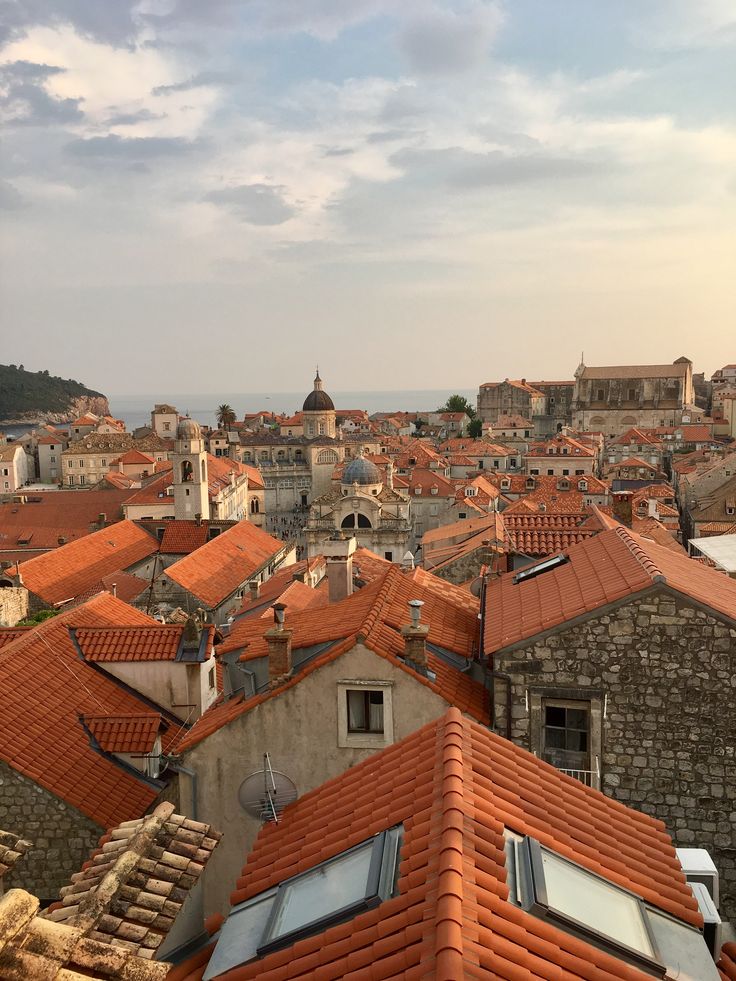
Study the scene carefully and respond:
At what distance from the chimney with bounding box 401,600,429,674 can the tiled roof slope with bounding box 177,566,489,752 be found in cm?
19

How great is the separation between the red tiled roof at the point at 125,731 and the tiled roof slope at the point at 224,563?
69.0 feet

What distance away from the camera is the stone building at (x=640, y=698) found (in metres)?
9.22

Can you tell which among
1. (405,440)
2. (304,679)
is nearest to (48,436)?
(405,440)

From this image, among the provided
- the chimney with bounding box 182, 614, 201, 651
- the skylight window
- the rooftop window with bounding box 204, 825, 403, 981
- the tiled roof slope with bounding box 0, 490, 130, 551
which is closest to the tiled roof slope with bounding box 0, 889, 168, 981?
the rooftop window with bounding box 204, 825, 403, 981

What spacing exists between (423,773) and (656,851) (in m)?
1.96

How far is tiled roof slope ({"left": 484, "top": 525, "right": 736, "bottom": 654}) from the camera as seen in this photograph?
946 centimetres

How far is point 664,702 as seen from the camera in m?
9.34

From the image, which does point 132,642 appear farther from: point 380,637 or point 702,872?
point 702,872

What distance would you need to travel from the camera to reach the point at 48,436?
116 metres

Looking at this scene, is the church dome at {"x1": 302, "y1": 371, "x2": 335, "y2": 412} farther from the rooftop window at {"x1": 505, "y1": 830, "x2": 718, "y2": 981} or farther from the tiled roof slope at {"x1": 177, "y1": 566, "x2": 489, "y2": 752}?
the rooftop window at {"x1": 505, "y1": 830, "x2": 718, "y2": 981}

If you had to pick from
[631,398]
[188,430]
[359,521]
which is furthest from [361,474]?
[631,398]

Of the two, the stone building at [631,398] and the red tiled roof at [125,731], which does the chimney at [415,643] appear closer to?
the red tiled roof at [125,731]

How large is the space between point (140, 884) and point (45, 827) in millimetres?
7515

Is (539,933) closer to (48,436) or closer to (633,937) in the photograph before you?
(633,937)
